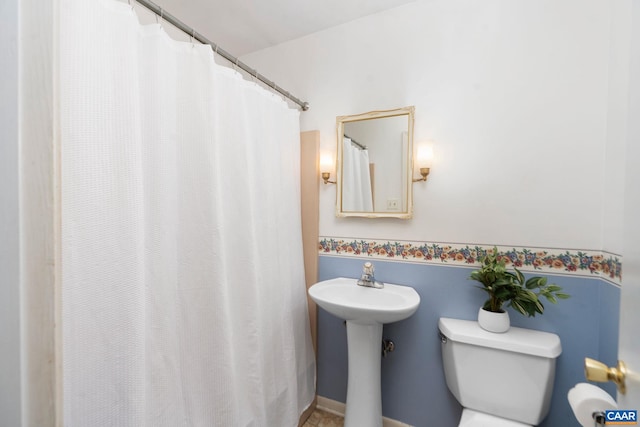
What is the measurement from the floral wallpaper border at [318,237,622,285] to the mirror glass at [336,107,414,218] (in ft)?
0.62

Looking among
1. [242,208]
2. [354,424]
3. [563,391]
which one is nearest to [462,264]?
[563,391]

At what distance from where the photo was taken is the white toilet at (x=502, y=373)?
110cm


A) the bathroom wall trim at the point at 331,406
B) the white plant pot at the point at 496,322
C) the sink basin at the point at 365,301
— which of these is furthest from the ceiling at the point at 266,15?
the bathroom wall trim at the point at 331,406

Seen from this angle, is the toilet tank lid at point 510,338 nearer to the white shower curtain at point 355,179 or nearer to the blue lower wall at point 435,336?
the blue lower wall at point 435,336

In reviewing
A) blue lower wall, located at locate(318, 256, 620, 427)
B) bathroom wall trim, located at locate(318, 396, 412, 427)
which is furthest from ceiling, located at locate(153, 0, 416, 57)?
bathroom wall trim, located at locate(318, 396, 412, 427)

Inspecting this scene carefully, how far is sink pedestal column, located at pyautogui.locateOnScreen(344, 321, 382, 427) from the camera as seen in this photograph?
4.62 ft

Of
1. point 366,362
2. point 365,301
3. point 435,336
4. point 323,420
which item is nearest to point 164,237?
point 365,301

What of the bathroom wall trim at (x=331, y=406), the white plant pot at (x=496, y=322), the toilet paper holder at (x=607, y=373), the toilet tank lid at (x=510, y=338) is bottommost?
the bathroom wall trim at (x=331, y=406)

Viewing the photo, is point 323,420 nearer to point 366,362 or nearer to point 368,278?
point 366,362

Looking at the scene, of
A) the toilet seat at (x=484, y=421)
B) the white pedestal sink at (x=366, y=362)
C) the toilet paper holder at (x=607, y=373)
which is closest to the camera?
the toilet paper holder at (x=607, y=373)

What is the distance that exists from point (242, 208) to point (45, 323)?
2.78 ft

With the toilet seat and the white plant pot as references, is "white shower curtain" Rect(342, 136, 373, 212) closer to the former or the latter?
the white plant pot

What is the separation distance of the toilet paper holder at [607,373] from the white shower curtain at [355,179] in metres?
1.18

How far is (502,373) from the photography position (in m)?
1.15
